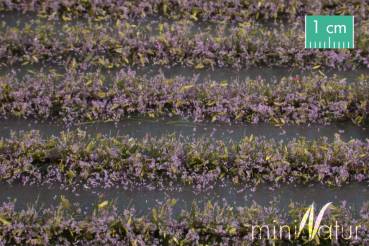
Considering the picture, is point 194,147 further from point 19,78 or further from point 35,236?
point 19,78

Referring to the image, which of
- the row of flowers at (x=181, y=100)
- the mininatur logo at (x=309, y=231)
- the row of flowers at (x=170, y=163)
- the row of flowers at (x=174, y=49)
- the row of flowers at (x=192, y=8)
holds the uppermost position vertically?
the row of flowers at (x=192, y=8)

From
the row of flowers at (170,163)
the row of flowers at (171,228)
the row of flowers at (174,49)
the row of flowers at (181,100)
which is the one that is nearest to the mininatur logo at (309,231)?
the row of flowers at (171,228)

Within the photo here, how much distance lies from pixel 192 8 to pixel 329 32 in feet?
6.40

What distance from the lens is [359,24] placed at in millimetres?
8523

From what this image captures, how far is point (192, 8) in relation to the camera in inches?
339

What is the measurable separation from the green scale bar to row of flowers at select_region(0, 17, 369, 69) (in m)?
0.12

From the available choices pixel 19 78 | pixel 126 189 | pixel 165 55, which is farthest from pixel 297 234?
pixel 19 78

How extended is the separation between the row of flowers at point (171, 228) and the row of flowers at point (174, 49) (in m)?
2.28

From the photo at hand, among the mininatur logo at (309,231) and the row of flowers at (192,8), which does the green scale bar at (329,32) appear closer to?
the row of flowers at (192,8)

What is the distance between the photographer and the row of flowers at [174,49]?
8062mm

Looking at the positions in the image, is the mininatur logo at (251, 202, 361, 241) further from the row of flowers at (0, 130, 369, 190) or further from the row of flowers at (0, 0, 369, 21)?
the row of flowers at (0, 0, 369, 21)

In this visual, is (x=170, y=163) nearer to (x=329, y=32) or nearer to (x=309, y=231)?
(x=309, y=231)

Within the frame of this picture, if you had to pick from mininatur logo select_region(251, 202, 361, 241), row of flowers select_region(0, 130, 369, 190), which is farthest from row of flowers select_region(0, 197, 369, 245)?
row of flowers select_region(0, 130, 369, 190)

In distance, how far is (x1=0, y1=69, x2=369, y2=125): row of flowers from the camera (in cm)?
747
